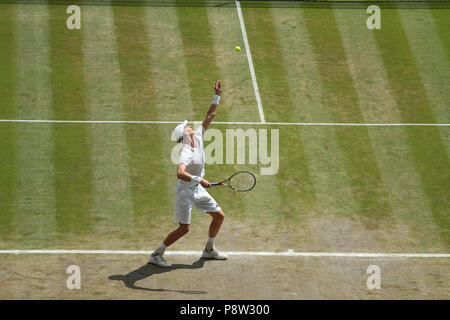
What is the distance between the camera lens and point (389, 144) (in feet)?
50.2

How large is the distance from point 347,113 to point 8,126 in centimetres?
752

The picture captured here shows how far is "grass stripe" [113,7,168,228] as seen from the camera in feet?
43.7

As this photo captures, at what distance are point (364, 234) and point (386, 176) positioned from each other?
7.23 feet

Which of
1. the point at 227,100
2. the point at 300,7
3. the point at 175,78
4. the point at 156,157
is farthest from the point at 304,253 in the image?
the point at 300,7

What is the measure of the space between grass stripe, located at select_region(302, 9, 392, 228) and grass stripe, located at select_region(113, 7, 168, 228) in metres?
3.77

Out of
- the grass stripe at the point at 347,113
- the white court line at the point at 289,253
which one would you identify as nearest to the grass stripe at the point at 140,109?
the white court line at the point at 289,253

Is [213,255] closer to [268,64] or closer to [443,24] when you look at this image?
[268,64]

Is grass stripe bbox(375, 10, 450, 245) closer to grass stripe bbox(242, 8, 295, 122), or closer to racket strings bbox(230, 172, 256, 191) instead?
grass stripe bbox(242, 8, 295, 122)

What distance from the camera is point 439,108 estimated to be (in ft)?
54.9

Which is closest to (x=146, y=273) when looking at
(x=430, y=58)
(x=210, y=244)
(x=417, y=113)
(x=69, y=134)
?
(x=210, y=244)

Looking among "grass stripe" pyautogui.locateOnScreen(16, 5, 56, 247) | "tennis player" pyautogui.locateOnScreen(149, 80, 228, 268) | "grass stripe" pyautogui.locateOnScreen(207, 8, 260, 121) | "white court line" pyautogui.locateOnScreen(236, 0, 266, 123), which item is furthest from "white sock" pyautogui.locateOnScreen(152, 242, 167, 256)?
"white court line" pyautogui.locateOnScreen(236, 0, 266, 123)

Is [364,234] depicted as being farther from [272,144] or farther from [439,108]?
[439,108]

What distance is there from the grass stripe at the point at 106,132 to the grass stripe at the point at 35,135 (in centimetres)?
87

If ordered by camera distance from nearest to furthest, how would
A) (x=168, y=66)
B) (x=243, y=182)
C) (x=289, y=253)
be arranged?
(x=289, y=253), (x=243, y=182), (x=168, y=66)
